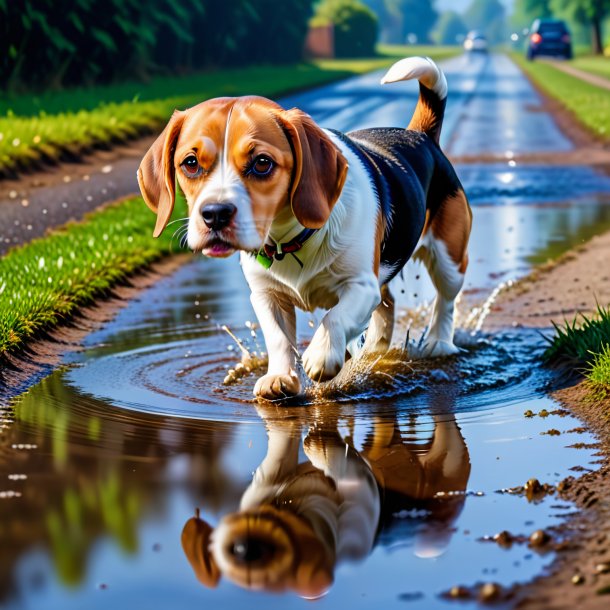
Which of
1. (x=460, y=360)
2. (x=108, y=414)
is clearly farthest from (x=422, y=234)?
(x=108, y=414)

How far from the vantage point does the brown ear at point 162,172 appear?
16.9 feet

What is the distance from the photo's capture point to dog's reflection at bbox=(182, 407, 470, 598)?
3.64 metres

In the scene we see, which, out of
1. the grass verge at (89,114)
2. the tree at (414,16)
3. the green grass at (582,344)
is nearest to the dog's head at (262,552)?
the green grass at (582,344)

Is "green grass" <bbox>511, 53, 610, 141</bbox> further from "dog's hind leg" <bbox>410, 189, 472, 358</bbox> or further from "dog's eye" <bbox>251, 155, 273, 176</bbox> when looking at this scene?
"dog's eye" <bbox>251, 155, 273, 176</bbox>

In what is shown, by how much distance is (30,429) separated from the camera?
526cm

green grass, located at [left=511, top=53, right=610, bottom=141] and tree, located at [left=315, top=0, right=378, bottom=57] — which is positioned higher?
tree, located at [left=315, top=0, right=378, bottom=57]

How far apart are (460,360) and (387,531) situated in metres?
2.99

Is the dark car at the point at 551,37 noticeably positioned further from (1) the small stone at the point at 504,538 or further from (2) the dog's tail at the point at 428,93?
(1) the small stone at the point at 504,538

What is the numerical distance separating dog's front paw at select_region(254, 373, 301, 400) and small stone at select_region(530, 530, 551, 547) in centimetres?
188

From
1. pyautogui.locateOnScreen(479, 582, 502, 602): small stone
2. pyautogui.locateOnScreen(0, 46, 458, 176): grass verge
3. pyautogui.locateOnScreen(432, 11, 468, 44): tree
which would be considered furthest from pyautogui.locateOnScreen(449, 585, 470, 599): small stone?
pyautogui.locateOnScreen(432, 11, 468, 44): tree

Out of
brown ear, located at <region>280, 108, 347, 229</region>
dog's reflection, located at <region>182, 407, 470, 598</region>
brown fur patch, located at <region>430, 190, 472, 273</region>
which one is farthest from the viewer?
brown fur patch, located at <region>430, 190, 472, 273</region>

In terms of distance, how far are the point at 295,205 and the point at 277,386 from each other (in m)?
0.86

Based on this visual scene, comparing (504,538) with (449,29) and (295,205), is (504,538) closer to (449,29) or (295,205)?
(295,205)

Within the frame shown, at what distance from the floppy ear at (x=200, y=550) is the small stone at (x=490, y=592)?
2.36ft
